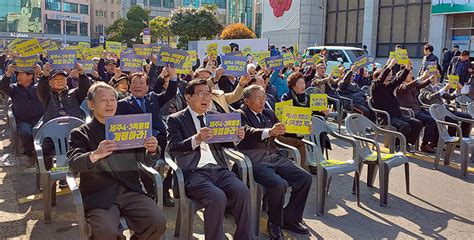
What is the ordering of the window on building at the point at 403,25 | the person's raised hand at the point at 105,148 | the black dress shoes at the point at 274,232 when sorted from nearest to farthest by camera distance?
the person's raised hand at the point at 105,148
the black dress shoes at the point at 274,232
the window on building at the point at 403,25

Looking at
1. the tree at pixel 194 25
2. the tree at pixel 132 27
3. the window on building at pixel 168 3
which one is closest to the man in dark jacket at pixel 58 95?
the tree at pixel 194 25

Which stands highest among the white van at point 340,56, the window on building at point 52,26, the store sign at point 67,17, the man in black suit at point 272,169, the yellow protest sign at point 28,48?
the store sign at point 67,17

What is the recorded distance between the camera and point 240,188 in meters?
3.69

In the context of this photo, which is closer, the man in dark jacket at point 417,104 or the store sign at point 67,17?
the man in dark jacket at point 417,104

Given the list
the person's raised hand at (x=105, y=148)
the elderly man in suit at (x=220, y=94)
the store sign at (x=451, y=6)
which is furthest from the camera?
the store sign at (x=451, y=6)

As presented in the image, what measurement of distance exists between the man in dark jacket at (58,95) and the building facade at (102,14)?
63.5 m

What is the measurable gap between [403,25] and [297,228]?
2270 centimetres

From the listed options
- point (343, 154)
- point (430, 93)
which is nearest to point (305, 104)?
point (343, 154)

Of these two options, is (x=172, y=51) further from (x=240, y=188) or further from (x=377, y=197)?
(x=377, y=197)

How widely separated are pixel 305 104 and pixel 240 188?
254 centimetres

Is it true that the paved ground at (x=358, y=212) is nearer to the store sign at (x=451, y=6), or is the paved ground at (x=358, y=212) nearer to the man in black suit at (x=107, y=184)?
the man in black suit at (x=107, y=184)

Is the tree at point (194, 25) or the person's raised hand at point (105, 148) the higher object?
the tree at point (194, 25)

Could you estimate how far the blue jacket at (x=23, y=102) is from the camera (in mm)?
5957

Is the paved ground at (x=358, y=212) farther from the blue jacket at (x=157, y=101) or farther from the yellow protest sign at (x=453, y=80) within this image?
the yellow protest sign at (x=453, y=80)
